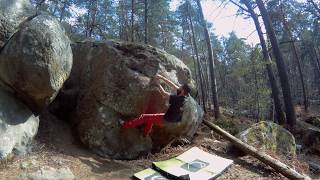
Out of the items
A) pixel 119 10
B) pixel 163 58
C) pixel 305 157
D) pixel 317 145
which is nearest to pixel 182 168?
pixel 163 58

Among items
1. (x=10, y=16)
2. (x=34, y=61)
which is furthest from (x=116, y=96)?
(x=10, y=16)

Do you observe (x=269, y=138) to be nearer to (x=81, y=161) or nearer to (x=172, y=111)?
(x=172, y=111)

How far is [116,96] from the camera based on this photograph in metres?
11.1

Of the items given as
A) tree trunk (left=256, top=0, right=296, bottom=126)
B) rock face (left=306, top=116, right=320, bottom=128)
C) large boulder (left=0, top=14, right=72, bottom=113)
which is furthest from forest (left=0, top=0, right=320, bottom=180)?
rock face (left=306, top=116, right=320, bottom=128)

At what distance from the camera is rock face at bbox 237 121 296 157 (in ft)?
42.9

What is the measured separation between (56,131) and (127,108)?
2457mm

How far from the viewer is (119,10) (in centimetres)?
3447

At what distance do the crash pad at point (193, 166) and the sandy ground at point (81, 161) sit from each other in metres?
0.32

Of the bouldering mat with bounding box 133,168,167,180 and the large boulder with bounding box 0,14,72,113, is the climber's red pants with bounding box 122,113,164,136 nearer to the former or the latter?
the bouldering mat with bounding box 133,168,167,180

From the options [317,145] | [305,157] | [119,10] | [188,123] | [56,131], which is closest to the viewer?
[56,131]

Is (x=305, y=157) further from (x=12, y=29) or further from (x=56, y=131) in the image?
(x=12, y=29)

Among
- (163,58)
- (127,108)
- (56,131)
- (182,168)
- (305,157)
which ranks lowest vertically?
(305,157)

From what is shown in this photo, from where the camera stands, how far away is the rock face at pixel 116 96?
35.6 feet

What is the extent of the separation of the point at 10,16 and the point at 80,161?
15.2ft
